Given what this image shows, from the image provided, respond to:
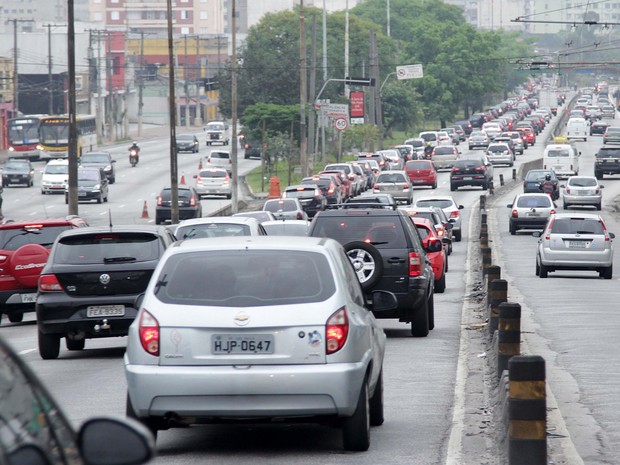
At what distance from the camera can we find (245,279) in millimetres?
9586

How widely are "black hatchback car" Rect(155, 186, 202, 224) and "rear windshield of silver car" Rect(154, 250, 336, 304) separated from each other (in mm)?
47279

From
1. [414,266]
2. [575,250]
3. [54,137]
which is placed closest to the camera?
[414,266]

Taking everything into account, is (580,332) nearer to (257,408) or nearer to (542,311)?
(542,311)

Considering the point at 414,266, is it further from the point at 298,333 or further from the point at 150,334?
the point at 150,334

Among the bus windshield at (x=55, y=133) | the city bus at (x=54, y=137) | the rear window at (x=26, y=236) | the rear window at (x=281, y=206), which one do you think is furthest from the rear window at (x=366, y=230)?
the bus windshield at (x=55, y=133)

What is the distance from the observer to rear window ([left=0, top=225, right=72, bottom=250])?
2364 centimetres

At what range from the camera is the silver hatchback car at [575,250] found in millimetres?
32094

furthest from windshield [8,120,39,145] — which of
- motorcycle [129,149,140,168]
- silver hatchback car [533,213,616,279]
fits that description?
silver hatchback car [533,213,616,279]

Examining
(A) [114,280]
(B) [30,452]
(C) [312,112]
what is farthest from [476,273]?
(C) [312,112]

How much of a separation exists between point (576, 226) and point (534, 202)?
1666 centimetres

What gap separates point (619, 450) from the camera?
10031mm

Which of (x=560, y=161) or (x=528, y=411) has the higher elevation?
(x=528, y=411)

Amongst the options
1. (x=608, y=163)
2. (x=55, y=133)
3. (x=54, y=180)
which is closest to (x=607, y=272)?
(x=54, y=180)

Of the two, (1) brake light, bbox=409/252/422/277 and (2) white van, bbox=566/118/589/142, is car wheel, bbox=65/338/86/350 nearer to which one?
(1) brake light, bbox=409/252/422/277
